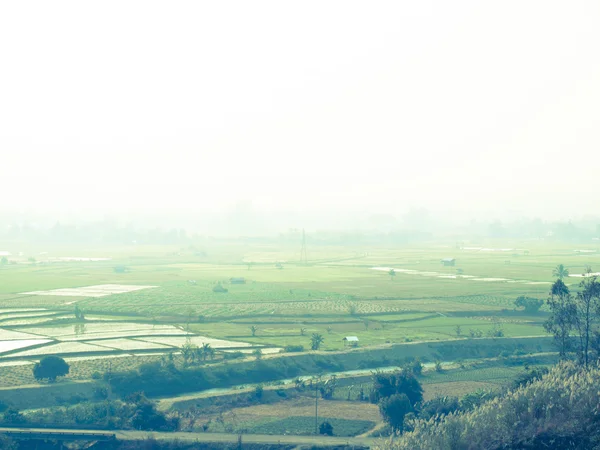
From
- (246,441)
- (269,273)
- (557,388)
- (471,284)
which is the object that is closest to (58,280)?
(269,273)

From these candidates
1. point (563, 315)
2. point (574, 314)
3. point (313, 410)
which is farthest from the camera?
point (563, 315)

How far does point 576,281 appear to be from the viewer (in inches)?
3159

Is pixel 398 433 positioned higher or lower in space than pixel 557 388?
lower

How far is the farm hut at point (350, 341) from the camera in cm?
4862

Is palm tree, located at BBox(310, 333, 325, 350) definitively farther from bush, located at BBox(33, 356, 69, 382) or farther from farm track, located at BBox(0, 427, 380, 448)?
farm track, located at BBox(0, 427, 380, 448)

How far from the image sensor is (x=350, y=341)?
162 feet

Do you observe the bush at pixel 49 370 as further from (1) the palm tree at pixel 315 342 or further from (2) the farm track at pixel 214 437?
(1) the palm tree at pixel 315 342

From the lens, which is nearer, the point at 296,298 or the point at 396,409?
the point at 396,409

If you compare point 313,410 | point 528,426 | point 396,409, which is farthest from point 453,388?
point 528,426

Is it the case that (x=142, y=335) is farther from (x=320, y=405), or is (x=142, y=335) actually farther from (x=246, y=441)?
(x=246, y=441)

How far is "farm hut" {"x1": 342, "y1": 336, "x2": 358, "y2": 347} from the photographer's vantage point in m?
48.6

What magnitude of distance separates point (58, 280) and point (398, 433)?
69.4m

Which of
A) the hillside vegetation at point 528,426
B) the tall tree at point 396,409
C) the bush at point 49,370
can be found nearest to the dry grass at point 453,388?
the tall tree at point 396,409

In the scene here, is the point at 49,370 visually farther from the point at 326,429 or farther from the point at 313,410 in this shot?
the point at 326,429
